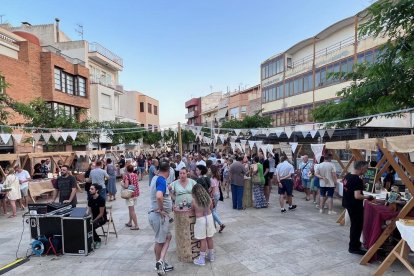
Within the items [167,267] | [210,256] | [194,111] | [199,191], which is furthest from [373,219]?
[194,111]

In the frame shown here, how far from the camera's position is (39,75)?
23.2 meters

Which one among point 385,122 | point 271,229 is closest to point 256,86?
point 385,122

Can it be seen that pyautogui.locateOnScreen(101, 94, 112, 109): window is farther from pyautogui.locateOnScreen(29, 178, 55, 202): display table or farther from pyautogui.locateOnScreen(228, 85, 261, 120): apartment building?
pyautogui.locateOnScreen(29, 178, 55, 202): display table

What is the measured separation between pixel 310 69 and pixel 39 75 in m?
22.3

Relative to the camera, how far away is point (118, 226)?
334 inches

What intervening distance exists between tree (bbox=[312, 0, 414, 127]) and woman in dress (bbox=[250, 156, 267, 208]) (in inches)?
146

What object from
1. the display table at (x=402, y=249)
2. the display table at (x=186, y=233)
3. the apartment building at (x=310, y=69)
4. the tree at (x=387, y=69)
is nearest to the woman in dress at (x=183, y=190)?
the display table at (x=186, y=233)

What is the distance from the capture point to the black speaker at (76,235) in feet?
20.2

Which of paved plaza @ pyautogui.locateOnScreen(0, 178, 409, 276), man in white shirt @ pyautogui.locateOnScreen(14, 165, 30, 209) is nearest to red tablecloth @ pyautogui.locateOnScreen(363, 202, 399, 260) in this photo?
paved plaza @ pyautogui.locateOnScreen(0, 178, 409, 276)

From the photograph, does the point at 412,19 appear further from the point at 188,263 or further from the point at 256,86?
the point at 256,86

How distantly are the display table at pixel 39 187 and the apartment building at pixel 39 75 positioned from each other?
7101 millimetres

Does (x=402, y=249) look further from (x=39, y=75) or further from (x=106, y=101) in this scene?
(x=106, y=101)

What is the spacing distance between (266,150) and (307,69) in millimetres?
16123

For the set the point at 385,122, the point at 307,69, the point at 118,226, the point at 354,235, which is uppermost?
the point at 307,69
